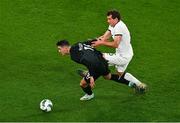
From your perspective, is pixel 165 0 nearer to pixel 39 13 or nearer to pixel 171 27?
pixel 171 27

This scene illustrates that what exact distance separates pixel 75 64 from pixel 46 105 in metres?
3.12

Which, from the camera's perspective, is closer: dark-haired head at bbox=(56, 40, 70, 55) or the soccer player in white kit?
dark-haired head at bbox=(56, 40, 70, 55)

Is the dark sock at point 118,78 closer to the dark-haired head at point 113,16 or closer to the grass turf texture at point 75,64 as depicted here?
the grass turf texture at point 75,64

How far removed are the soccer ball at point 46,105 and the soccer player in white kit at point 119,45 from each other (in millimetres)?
1757

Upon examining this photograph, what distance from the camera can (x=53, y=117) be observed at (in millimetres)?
11969

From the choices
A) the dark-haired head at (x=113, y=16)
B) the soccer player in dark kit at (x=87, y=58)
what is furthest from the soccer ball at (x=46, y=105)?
the dark-haired head at (x=113, y=16)

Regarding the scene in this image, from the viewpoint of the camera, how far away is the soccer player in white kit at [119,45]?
12.5 m

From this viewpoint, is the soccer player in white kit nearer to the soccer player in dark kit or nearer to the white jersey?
the white jersey

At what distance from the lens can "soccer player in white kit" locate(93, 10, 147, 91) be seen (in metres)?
12.5

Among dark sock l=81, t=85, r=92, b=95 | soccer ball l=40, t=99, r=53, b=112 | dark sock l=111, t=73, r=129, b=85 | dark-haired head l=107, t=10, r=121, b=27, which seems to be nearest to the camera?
soccer ball l=40, t=99, r=53, b=112

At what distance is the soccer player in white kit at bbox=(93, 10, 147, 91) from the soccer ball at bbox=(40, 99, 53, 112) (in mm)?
1757

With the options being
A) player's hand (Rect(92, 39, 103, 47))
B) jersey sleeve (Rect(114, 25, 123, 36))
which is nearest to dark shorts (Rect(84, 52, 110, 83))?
player's hand (Rect(92, 39, 103, 47))

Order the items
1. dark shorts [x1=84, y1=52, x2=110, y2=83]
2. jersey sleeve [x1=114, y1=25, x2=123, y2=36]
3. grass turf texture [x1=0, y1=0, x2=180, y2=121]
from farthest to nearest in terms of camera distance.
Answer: jersey sleeve [x1=114, y1=25, x2=123, y2=36], grass turf texture [x1=0, y1=0, x2=180, y2=121], dark shorts [x1=84, y1=52, x2=110, y2=83]

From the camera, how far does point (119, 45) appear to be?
1284cm
